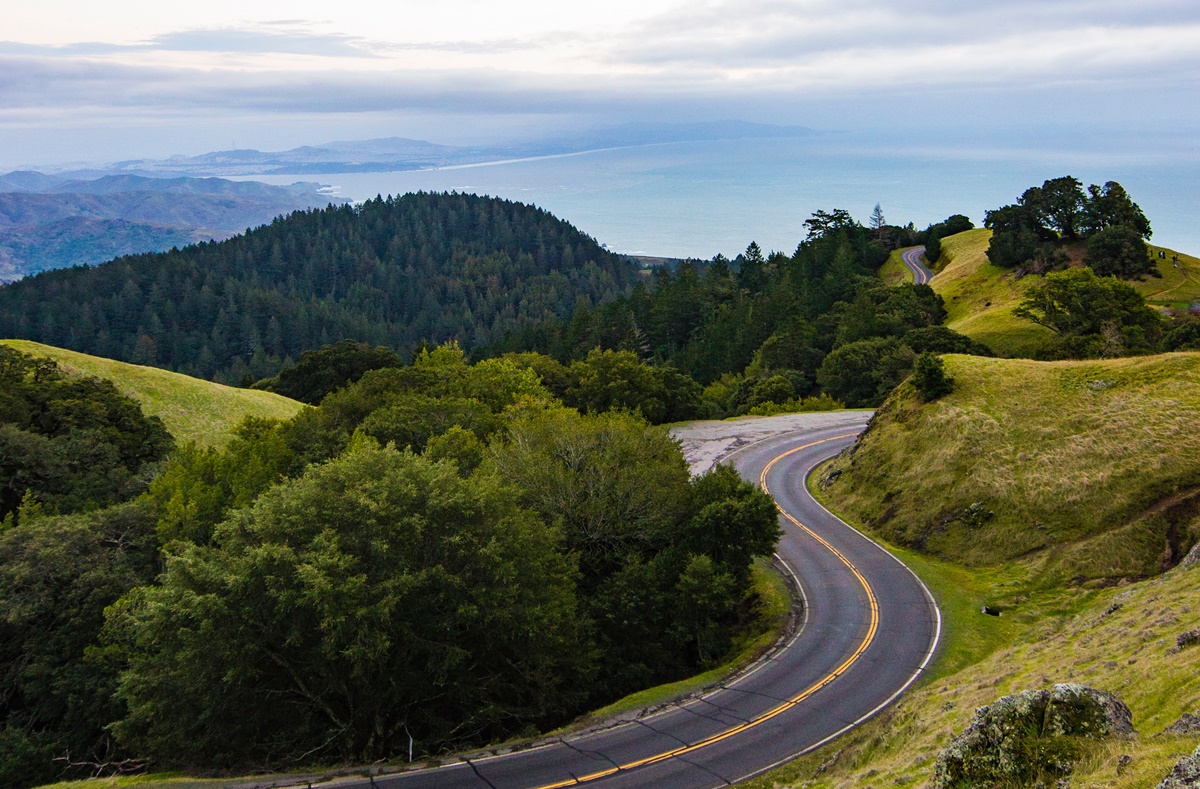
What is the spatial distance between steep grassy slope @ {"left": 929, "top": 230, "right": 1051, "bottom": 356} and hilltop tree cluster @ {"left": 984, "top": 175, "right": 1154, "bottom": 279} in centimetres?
285

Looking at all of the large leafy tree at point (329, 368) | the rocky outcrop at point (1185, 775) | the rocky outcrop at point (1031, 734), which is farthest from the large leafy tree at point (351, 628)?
the large leafy tree at point (329, 368)

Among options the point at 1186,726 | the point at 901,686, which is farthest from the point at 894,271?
the point at 1186,726

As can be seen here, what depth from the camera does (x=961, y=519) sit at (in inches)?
1266

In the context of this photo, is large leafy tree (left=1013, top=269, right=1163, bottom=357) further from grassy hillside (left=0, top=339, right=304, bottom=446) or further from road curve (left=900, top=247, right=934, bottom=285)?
grassy hillside (left=0, top=339, right=304, bottom=446)

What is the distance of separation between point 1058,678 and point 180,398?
195 feet

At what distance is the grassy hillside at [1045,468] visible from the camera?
28078 mm

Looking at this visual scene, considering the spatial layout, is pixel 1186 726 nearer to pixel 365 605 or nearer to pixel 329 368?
pixel 365 605

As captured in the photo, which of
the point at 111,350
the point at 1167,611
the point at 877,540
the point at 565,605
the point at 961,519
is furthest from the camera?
the point at 111,350

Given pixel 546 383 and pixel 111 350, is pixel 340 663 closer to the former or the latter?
pixel 546 383

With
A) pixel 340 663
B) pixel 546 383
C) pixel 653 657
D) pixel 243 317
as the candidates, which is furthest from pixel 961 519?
pixel 243 317

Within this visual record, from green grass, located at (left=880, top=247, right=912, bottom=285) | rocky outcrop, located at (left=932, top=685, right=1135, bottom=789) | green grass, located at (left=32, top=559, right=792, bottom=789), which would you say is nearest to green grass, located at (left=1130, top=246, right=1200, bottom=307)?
green grass, located at (left=880, top=247, right=912, bottom=285)

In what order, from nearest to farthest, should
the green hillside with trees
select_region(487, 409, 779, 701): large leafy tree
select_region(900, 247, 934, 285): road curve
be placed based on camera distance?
1. the green hillside with trees
2. select_region(487, 409, 779, 701): large leafy tree
3. select_region(900, 247, 934, 285): road curve

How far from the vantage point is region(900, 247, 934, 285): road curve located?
320 feet

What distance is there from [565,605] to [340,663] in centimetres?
709
